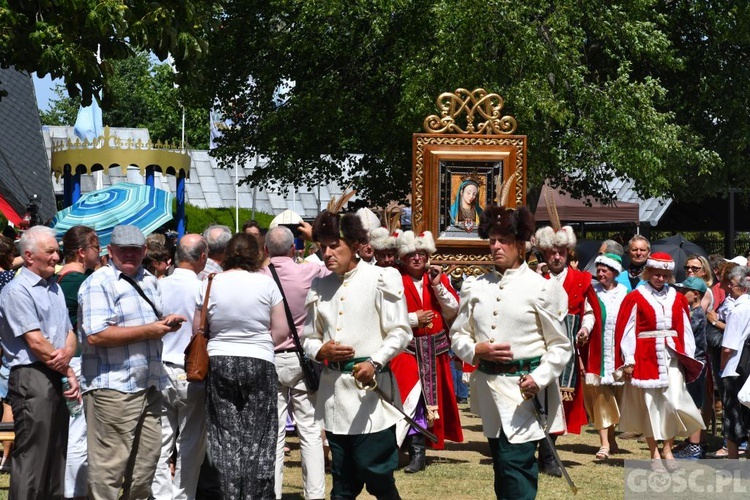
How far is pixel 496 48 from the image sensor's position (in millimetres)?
19812

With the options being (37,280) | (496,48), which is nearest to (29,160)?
(496,48)

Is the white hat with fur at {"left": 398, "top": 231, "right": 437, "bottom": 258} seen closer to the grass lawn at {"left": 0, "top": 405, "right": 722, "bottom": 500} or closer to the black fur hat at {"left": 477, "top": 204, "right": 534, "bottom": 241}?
the grass lawn at {"left": 0, "top": 405, "right": 722, "bottom": 500}

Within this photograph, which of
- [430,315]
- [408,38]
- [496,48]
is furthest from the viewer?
[408,38]

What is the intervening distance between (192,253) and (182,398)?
1.01 m

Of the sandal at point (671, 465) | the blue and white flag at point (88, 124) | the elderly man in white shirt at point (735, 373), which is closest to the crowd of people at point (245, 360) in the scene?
the sandal at point (671, 465)

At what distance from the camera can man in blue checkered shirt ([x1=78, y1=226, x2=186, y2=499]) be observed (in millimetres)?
7270

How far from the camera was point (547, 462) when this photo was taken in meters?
10.4

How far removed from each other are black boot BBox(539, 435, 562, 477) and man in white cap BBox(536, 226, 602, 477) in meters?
0.40

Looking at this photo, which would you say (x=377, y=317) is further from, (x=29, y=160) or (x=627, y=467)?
(x=29, y=160)

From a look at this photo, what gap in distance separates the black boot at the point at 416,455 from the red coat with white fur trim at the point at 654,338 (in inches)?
73.2

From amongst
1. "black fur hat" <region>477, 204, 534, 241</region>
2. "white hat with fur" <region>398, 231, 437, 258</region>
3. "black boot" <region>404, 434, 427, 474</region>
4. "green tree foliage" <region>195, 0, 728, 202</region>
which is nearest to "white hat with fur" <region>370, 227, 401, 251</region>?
"white hat with fur" <region>398, 231, 437, 258</region>

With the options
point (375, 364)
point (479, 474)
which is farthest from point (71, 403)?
point (479, 474)

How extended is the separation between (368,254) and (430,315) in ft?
3.74

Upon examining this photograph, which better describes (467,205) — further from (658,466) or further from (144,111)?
(144,111)
